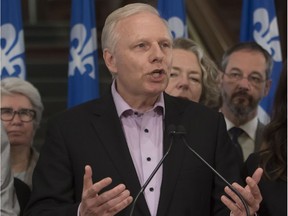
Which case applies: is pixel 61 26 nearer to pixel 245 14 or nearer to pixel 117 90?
pixel 245 14

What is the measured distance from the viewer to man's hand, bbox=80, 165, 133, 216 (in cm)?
258

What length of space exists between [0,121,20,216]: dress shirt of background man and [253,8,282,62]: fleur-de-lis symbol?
253cm

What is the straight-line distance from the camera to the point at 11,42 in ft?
16.6

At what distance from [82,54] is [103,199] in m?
2.80

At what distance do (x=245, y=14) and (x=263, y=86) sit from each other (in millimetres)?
1101

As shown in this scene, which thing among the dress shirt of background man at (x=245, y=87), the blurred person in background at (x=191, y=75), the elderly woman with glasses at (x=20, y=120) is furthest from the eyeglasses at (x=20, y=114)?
the dress shirt of background man at (x=245, y=87)

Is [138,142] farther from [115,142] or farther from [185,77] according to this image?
[185,77]

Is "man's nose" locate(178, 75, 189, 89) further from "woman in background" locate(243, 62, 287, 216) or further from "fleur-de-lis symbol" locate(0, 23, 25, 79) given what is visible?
"fleur-de-lis symbol" locate(0, 23, 25, 79)

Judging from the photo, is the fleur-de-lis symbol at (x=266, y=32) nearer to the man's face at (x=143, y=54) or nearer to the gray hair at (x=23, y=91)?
the gray hair at (x=23, y=91)

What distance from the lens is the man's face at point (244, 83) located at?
4512mm

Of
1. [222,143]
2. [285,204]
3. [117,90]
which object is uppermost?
[117,90]

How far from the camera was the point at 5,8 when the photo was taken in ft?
16.9

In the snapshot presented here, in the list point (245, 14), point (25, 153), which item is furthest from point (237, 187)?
point (245, 14)

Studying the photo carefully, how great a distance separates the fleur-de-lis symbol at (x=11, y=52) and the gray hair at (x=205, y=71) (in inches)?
48.0
